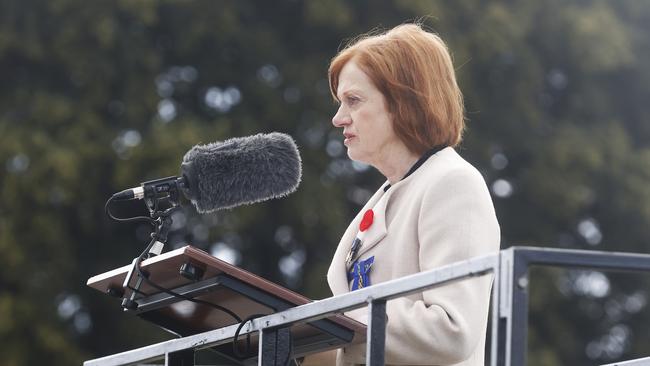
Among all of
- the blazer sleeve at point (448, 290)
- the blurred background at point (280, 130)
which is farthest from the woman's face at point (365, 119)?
the blurred background at point (280, 130)

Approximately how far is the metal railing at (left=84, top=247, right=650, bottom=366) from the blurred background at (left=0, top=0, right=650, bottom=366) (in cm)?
946

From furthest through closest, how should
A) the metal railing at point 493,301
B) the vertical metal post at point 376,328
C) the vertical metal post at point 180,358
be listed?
the vertical metal post at point 180,358, the vertical metal post at point 376,328, the metal railing at point 493,301

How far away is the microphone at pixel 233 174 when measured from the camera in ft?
9.77

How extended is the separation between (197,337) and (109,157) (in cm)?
1008

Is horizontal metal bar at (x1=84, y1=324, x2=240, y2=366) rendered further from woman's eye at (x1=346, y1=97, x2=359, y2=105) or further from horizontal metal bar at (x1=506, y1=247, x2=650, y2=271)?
horizontal metal bar at (x1=506, y1=247, x2=650, y2=271)

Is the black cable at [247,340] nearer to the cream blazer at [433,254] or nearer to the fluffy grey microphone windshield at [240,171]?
the cream blazer at [433,254]

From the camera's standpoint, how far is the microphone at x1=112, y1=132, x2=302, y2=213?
9.77 ft

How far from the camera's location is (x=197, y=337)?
296 centimetres

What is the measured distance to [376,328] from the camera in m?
2.59

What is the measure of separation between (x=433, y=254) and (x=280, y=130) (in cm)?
1090

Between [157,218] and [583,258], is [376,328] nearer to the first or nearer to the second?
[583,258]

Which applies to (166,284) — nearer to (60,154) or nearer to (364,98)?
(364,98)

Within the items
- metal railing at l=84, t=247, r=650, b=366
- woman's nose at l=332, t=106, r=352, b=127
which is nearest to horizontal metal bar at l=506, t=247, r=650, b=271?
metal railing at l=84, t=247, r=650, b=366

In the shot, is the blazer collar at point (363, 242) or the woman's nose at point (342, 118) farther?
the woman's nose at point (342, 118)
